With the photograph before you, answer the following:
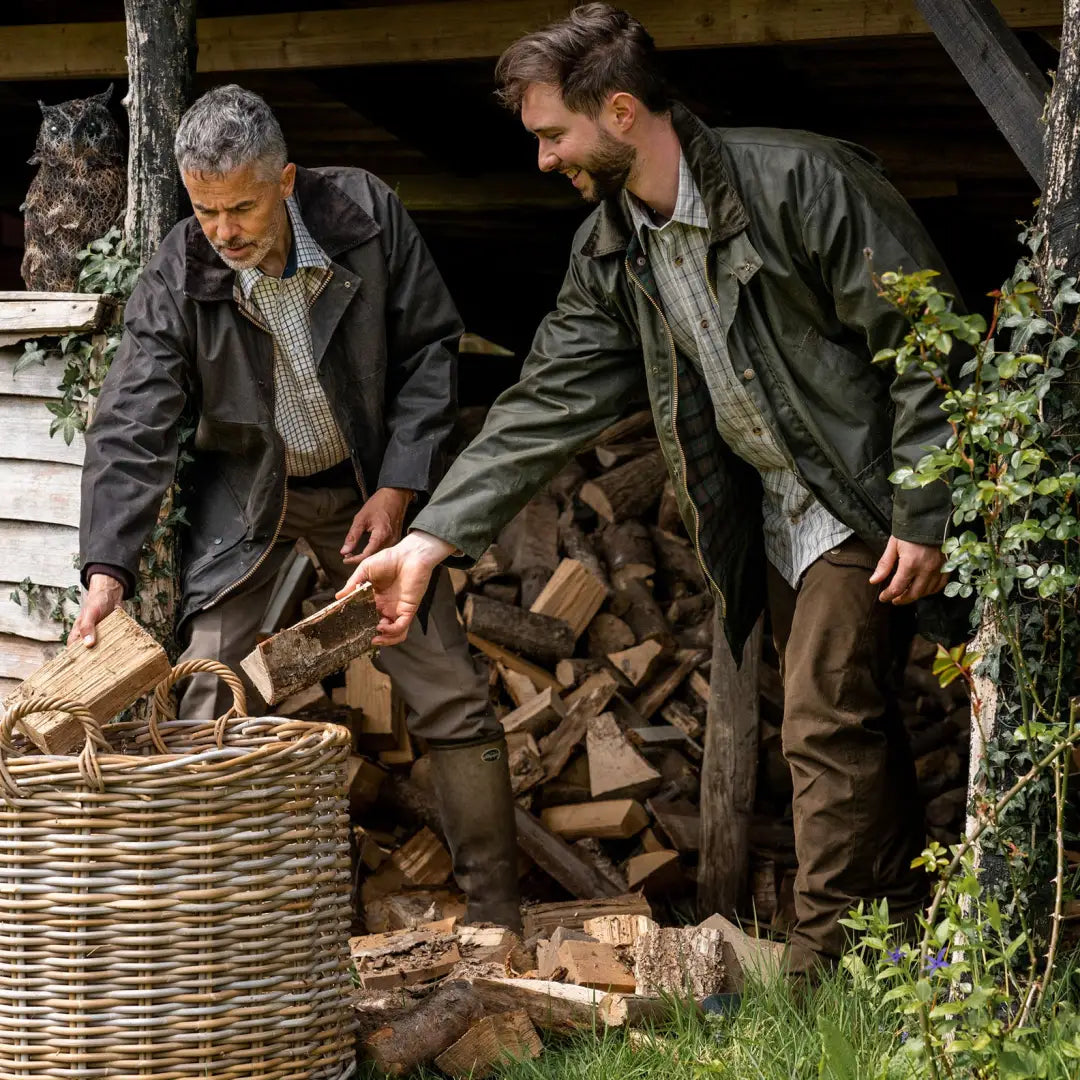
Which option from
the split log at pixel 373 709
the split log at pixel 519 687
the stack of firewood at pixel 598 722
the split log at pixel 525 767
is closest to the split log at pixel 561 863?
the stack of firewood at pixel 598 722

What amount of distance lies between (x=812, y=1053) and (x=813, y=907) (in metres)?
0.52

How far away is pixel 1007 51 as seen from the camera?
307 centimetres

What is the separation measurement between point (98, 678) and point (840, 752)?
1.65m

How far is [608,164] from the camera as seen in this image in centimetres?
322

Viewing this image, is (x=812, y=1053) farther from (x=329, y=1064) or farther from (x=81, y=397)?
(x=81, y=397)

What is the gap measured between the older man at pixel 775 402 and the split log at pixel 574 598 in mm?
1965

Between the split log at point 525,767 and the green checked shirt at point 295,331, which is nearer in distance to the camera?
the green checked shirt at point 295,331

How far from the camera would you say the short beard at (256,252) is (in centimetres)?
365

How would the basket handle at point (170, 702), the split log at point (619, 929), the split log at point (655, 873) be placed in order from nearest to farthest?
the basket handle at point (170, 702) → the split log at point (619, 929) → the split log at point (655, 873)

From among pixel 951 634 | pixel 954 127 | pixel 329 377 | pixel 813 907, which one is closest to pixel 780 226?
pixel 951 634

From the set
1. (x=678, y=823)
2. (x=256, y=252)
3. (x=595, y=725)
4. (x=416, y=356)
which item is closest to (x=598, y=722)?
(x=595, y=725)

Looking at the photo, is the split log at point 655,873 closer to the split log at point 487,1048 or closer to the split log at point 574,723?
the split log at point 574,723

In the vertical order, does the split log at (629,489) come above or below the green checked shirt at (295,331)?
below

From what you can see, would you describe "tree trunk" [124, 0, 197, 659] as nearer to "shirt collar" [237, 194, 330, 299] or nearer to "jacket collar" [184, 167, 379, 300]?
"jacket collar" [184, 167, 379, 300]
